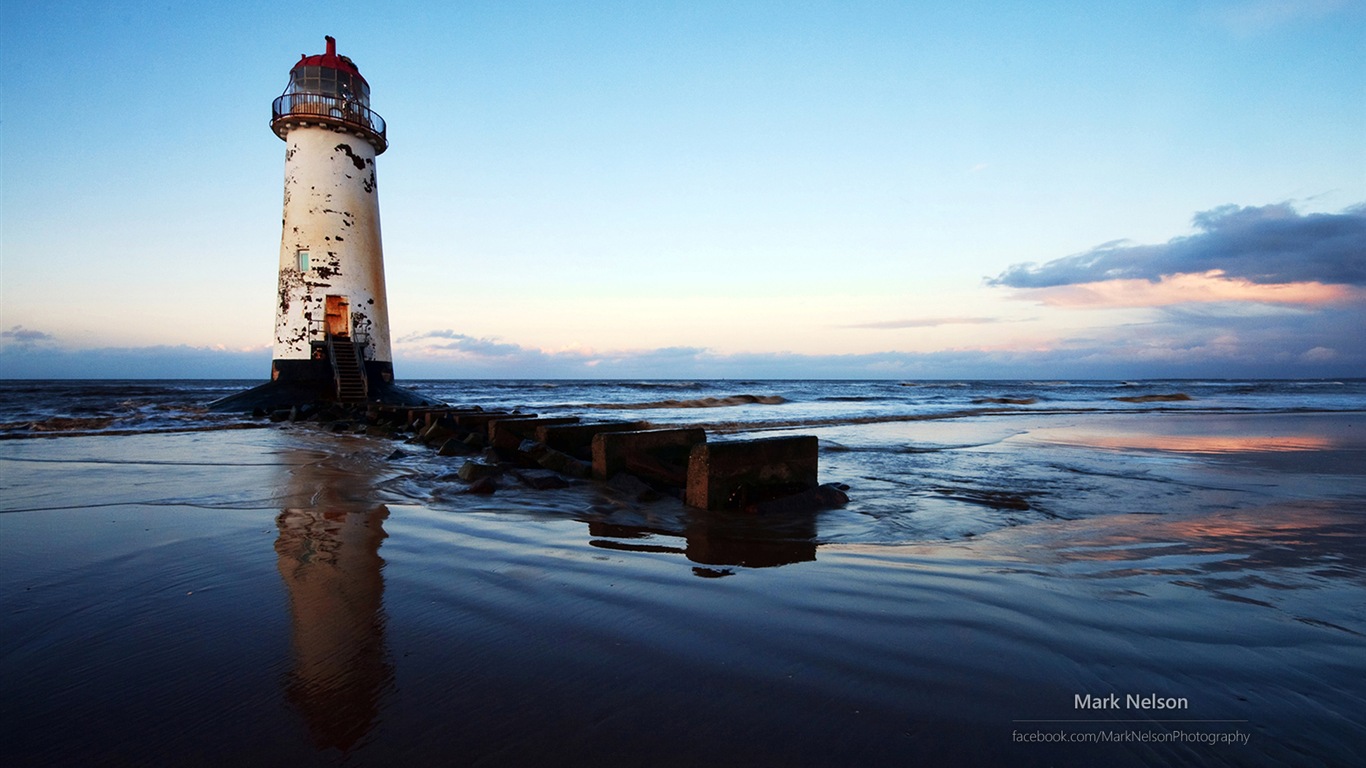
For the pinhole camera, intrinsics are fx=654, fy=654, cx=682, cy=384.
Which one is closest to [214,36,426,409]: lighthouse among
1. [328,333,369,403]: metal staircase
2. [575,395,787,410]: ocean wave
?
[328,333,369,403]: metal staircase

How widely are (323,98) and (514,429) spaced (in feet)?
49.2

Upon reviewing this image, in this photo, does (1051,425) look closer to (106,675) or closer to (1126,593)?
(1126,593)

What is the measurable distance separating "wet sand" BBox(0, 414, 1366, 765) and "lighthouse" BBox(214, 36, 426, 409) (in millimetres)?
13839

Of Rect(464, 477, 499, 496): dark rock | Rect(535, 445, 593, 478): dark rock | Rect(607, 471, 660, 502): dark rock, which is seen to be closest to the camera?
Rect(607, 471, 660, 502): dark rock

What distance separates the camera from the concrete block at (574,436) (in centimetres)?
765

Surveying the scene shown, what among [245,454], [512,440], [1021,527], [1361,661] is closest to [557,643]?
[1361,661]

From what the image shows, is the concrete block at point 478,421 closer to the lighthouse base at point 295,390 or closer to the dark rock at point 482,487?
the dark rock at point 482,487

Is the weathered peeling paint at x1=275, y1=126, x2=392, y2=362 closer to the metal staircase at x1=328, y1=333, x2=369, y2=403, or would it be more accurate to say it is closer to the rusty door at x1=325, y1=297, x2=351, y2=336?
the rusty door at x1=325, y1=297, x2=351, y2=336

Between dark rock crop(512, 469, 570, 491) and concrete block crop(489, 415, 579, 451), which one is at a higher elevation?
concrete block crop(489, 415, 579, 451)

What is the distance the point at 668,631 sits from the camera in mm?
2520

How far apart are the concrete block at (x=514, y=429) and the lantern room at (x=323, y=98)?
559 inches

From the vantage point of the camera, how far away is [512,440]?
850 cm

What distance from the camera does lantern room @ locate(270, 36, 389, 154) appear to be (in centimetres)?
1836

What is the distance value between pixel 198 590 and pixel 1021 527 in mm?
4973
